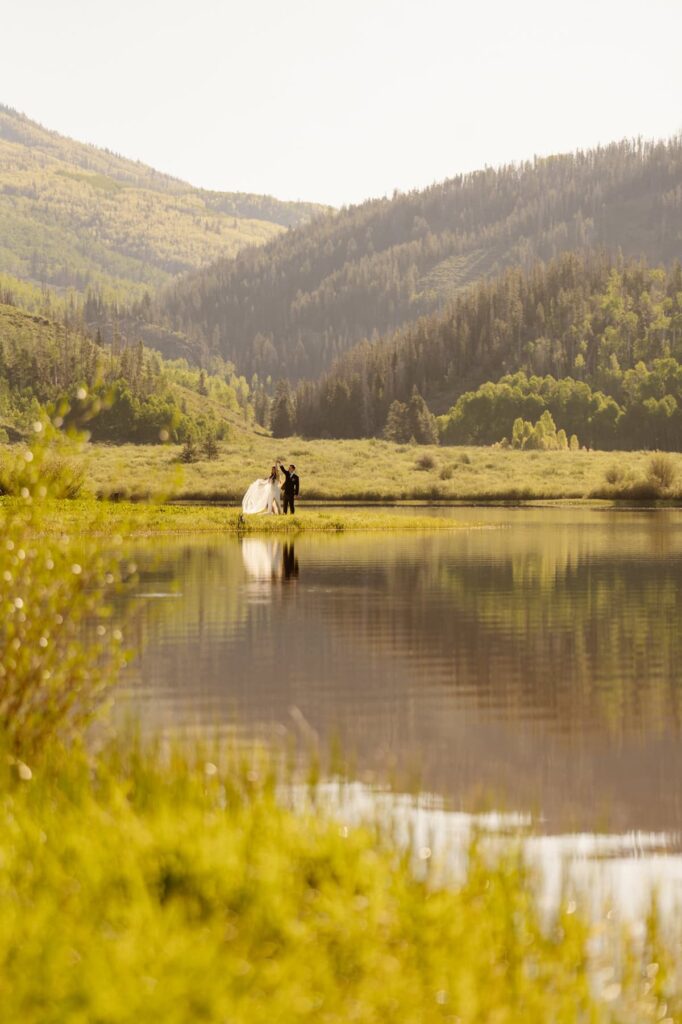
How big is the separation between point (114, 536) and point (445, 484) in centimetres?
9703

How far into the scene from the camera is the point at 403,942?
7.26 meters

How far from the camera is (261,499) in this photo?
64.8 meters

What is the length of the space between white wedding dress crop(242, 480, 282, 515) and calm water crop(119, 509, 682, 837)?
83.7 ft

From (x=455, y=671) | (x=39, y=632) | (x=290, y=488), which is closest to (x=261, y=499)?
(x=290, y=488)

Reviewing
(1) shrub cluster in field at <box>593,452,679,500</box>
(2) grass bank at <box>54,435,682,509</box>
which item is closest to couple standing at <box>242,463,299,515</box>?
(2) grass bank at <box>54,435,682,509</box>

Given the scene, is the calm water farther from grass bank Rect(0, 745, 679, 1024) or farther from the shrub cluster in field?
the shrub cluster in field

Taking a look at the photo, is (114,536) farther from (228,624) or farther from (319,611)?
(319,611)

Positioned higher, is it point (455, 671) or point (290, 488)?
point (290, 488)

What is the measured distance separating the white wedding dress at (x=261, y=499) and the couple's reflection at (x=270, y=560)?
12788mm

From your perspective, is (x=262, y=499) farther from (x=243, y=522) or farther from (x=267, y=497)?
(x=243, y=522)

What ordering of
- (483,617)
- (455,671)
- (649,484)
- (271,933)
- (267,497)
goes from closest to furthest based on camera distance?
(271,933), (455,671), (483,617), (267,497), (649,484)

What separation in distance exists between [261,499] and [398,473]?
2257 inches

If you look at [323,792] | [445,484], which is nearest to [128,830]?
[323,792]

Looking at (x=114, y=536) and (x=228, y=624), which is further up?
(x=114, y=536)
